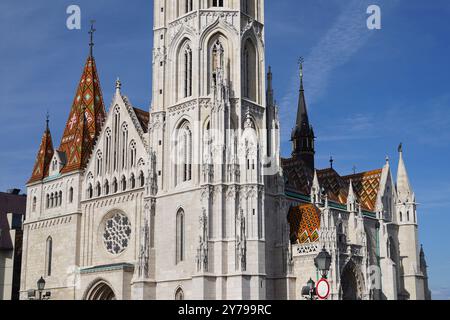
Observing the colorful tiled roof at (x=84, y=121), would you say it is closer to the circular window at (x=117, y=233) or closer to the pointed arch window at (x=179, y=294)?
the circular window at (x=117, y=233)

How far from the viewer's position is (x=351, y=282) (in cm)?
4462

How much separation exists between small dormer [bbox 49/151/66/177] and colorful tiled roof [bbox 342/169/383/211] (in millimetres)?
22062

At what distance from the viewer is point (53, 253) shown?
50188 mm

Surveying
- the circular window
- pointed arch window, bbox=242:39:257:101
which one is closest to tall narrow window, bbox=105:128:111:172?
the circular window

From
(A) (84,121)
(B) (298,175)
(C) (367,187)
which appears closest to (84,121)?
(A) (84,121)

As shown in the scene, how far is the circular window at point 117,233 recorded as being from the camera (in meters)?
46.0

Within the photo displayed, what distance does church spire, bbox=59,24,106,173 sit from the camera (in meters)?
51.1

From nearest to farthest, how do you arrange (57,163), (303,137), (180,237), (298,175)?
(180,237)
(57,163)
(298,175)
(303,137)

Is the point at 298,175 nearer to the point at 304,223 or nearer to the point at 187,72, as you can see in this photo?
the point at 304,223

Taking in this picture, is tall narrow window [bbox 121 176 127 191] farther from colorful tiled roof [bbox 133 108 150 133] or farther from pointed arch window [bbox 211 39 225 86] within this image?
pointed arch window [bbox 211 39 225 86]

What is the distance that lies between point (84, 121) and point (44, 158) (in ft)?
15.4

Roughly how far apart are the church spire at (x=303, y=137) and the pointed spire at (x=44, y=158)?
856 inches
